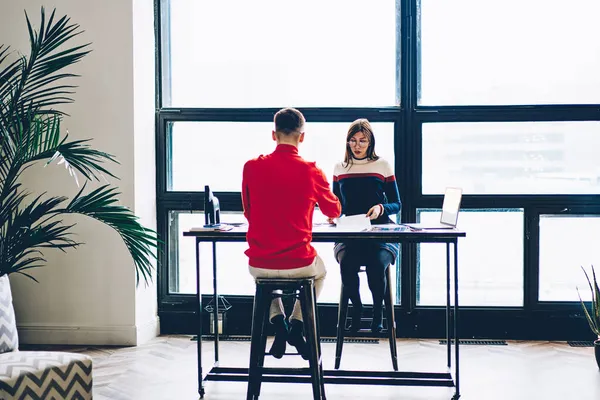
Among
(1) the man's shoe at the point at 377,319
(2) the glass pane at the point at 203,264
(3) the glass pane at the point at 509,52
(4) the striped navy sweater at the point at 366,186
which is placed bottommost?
(1) the man's shoe at the point at 377,319

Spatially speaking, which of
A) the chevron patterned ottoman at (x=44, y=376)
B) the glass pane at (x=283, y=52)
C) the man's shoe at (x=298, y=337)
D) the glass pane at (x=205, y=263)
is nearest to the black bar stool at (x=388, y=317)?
the man's shoe at (x=298, y=337)

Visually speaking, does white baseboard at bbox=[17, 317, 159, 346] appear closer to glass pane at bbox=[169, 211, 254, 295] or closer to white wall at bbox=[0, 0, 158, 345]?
white wall at bbox=[0, 0, 158, 345]

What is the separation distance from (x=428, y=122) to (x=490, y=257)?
101 centimetres

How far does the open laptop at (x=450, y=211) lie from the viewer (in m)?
3.55

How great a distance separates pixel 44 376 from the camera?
9.95ft

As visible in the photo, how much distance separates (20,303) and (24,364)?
1703 mm

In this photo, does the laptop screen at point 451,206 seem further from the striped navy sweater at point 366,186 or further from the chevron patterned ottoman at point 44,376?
the chevron patterned ottoman at point 44,376

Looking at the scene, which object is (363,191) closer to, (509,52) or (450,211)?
(450,211)

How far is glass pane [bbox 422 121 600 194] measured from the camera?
15.3ft

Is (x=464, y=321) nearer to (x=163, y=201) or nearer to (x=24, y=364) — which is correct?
(x=163, y=201)

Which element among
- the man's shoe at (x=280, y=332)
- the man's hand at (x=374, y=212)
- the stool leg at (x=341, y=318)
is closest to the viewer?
the man's shoe at (x=280, y=332)

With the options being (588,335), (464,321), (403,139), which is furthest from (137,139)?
(588,335)

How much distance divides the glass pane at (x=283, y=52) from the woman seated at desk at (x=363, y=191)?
802 mm

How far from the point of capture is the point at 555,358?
4215mm
